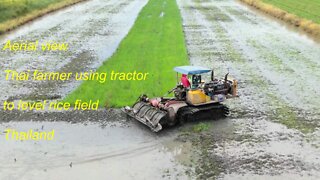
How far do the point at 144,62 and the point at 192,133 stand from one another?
9035 mm

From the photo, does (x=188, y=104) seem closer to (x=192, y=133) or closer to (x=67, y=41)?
(x=192, y=133)

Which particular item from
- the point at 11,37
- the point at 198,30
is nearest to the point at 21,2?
the point at 11,37

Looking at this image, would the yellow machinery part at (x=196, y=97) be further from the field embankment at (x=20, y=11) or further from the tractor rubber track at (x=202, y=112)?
the field embankment at (x=20, y=11)

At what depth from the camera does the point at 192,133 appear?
539 inches

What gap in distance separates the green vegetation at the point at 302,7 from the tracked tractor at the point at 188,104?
2260 centimetres

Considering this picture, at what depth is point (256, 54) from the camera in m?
25.0

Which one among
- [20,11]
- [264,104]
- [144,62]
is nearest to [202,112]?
[264,104]

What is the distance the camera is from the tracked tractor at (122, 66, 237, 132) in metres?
13.9

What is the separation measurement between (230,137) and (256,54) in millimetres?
12362

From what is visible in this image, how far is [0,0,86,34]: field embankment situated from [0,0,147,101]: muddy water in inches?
31.7

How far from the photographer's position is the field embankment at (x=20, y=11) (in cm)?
3541

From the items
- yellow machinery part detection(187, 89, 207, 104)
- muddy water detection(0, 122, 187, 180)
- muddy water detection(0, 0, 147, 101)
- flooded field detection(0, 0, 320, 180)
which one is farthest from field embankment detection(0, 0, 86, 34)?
yellow machinery part detection(187, 89, 207, 104)

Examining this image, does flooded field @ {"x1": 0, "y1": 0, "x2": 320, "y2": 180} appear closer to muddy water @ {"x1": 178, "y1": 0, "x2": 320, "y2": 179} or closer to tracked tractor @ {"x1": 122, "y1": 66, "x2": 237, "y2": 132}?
muddy water @ {"x1": 178, "y1": 0, "x2": 320, "y2": 179}

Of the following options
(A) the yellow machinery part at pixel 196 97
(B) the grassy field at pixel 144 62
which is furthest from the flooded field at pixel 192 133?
(B) the grassy field at pixel 144 62
